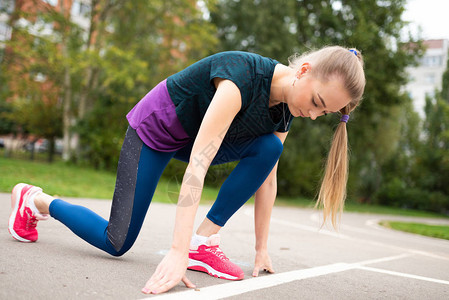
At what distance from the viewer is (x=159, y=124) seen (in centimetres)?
238

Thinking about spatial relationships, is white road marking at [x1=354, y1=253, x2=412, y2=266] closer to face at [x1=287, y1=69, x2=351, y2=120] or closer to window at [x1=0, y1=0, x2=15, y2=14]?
face at [x1=287, y1=69, x2=351, y2=120]

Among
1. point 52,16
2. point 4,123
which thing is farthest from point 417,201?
point 4,123

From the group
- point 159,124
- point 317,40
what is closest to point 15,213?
point 159,124

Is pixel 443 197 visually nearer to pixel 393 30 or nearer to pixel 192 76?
pixel 393 30

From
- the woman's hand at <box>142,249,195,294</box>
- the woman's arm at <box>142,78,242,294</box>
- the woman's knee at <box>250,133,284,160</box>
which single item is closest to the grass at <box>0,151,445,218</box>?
the woman's knee at <box>250,133,284,160</box>

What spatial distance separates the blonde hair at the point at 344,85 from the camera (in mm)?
2090

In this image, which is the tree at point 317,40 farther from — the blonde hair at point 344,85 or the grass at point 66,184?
the blonde hair at point 344,85

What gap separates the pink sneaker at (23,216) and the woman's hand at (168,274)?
3.77 ft

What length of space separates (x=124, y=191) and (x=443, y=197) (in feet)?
87.8

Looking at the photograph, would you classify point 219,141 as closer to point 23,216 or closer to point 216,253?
point 216,253

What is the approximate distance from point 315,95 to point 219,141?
0.54m

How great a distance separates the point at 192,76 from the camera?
2318 mm

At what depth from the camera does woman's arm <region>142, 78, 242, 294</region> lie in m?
1.82

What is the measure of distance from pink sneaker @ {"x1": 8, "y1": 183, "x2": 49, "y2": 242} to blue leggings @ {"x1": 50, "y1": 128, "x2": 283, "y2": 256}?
0.54 ft
